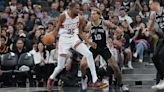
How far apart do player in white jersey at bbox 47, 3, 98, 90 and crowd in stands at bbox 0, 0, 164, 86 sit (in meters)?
1.73

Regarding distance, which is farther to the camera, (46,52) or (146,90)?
(46,52)

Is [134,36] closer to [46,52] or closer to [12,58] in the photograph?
[46,52]

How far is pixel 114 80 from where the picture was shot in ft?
48.2

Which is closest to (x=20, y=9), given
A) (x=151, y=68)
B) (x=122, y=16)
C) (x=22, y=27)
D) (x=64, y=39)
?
(x=22, y=27)

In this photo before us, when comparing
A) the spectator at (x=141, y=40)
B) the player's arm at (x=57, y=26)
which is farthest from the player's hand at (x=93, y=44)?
the spectator at (x=141, y=40)

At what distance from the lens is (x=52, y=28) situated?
52.4 ft

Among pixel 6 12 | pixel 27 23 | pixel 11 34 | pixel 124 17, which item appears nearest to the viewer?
pixel 11 34

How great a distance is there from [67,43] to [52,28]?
3.71m

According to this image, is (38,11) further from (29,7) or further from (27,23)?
(27,23)

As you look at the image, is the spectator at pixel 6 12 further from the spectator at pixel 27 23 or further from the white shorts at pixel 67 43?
the white shorts at pixel 67 43

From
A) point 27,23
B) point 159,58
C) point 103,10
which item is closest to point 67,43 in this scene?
point 159,58

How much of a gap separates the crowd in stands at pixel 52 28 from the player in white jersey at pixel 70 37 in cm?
173

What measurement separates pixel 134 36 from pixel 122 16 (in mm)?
1751

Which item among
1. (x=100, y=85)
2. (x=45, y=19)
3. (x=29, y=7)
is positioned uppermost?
(x=29, y=7)
